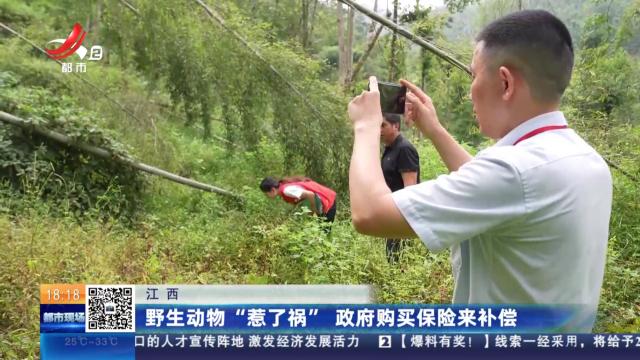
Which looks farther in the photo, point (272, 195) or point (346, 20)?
point (346, 20)

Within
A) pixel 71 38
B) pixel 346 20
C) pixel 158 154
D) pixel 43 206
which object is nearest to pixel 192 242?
pixel 43 206

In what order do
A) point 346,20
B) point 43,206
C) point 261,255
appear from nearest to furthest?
point 261,255, point 43,206, point 346,20

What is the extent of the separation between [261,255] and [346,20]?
10.6 meters

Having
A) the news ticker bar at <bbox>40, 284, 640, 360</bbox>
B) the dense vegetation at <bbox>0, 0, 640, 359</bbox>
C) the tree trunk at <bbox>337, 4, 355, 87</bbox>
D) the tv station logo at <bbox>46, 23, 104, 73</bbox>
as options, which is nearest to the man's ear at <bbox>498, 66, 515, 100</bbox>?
the news ticker bar at <bbox>40, 284, 640, 360</bbox>

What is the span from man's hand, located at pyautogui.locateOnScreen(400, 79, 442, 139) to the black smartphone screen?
0.02 meters

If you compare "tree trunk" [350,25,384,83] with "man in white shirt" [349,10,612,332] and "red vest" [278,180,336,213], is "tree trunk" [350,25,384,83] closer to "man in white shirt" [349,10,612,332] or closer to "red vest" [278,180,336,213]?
"red vest" [278,180,336,213]

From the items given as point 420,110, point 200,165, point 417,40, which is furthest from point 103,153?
point 420,110

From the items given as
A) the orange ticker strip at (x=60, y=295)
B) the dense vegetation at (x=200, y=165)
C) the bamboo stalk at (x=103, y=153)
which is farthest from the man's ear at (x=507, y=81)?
the bamboo stalk at (x=103, y=153)

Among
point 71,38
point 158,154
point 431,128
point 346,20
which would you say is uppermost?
point 346,20

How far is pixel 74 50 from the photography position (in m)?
6.49

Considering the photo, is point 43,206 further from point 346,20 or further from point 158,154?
point 346,20

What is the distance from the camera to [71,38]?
6.45 metres

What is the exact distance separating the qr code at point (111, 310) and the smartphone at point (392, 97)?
2.79 ft

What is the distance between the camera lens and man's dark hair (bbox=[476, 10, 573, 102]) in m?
1.04
